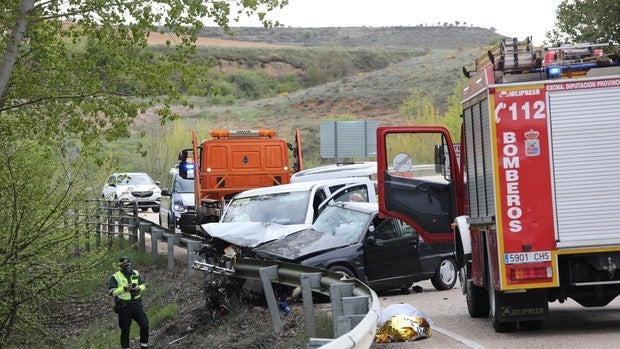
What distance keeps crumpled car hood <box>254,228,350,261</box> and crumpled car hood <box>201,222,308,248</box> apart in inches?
5.5

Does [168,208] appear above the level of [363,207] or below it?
above

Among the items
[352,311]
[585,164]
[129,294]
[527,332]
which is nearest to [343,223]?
[129,294]

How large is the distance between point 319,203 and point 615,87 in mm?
8905

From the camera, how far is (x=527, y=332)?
1330 centimetres

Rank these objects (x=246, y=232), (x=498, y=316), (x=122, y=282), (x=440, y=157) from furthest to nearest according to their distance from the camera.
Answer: (x=246, y=232) < (x=122, y=282) < (x=440, y=157) < (x=498, y=316)

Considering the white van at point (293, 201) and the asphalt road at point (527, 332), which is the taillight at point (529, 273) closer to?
the asphalt road at point (527, 332)

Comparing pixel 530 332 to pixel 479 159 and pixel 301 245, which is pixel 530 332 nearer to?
pixel 479 159

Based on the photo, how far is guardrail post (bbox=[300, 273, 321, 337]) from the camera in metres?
12.3

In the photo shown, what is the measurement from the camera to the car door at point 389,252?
57.8 ft

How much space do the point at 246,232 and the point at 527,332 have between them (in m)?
4.88

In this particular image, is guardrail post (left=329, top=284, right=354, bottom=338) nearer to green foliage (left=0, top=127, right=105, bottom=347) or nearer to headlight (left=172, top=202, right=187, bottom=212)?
green foliage (left=0, top=127, right=105, bottom=347)

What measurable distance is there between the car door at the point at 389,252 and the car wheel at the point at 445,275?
0.90 m

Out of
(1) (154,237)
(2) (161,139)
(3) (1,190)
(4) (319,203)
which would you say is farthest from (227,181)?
(2) (161,139)

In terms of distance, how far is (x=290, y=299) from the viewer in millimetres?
15266
